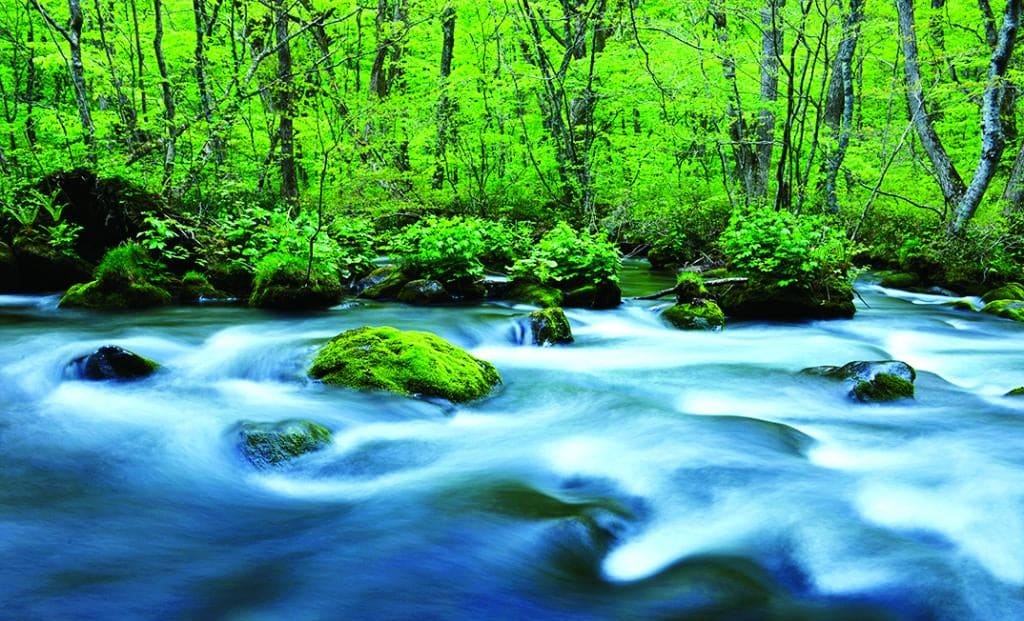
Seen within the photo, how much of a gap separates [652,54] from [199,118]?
27.9ft

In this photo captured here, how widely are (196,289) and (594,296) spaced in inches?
221

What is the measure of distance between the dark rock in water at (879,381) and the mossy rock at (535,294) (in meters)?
4.43

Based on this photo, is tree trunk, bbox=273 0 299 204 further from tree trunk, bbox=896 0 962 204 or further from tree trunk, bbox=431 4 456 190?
tree trunk, bbox=896 0 962 204

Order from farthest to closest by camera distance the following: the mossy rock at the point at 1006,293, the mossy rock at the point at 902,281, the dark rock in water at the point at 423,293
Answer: the mossy rock at the point at 902,281, the mossy rock at the point at 1006,293, the dark rock in water at the point at 423,293

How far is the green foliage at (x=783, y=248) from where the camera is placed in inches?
347

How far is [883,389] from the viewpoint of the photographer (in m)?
5.83

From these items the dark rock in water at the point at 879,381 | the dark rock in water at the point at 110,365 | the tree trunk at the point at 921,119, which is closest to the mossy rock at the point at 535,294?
the dark rock in water at the point at 879,381

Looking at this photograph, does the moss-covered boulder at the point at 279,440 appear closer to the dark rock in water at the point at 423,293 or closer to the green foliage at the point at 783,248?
the dark rock in water at the point at 423,293

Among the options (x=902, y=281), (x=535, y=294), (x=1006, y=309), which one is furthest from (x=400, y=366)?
(x=902, y=281)

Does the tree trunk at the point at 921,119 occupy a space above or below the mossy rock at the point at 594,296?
above

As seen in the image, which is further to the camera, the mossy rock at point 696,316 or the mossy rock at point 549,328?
the mossy rock at point 696,316

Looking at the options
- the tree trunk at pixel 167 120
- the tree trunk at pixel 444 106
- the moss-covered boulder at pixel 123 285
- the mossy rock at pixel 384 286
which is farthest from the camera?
the tree trunk at pixel 444 106

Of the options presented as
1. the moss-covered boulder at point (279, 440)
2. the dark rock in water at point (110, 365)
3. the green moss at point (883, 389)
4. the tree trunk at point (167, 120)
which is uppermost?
the tree trunk at point (167, 120)

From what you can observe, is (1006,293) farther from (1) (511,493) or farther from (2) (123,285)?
(2) (123,285)
